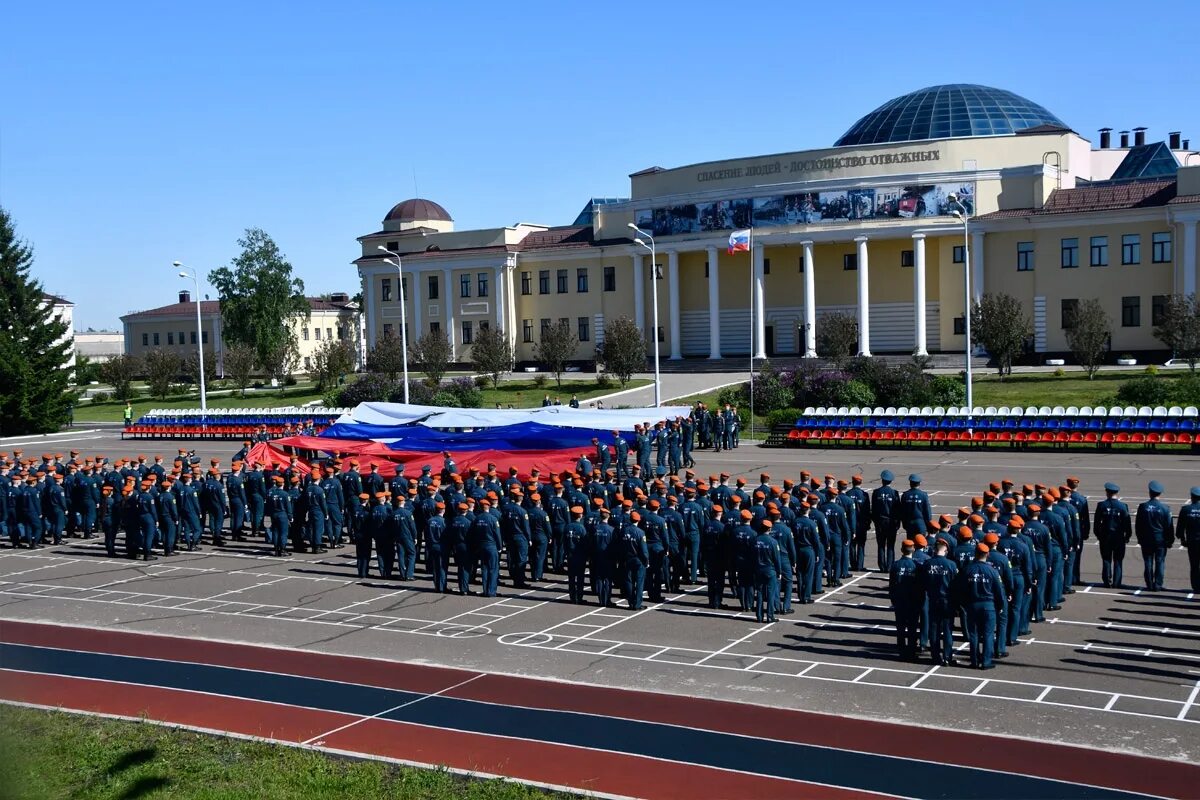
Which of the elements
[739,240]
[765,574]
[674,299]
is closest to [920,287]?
[739,240]

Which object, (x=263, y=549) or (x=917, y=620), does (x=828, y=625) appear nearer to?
(x=917, y=620)

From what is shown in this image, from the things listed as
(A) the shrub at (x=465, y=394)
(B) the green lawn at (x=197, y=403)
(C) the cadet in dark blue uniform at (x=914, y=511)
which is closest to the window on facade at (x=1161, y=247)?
(A) the shrub at (x=465, y=394)

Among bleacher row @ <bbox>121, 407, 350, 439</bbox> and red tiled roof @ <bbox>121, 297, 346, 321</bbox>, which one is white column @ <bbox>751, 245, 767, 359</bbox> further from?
red tiled roof @ <bbox>121, 297, 346, 321</bbox>

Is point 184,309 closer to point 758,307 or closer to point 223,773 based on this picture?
point 758,307

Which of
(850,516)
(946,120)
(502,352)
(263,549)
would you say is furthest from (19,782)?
(946,120)

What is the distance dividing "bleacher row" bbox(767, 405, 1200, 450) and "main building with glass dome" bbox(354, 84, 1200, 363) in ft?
36.6

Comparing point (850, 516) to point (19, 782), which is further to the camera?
point (850, 516)

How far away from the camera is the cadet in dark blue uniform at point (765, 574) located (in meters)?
15.9

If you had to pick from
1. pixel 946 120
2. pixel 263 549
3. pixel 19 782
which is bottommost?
pixel 263 549

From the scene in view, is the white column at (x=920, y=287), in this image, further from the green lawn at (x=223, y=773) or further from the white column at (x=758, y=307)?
the green lawn at (x=223, y=773)

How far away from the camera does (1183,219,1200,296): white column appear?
174ft

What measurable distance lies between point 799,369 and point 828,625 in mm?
32912

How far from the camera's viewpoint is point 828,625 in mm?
15781

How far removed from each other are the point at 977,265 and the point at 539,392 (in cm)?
2318
